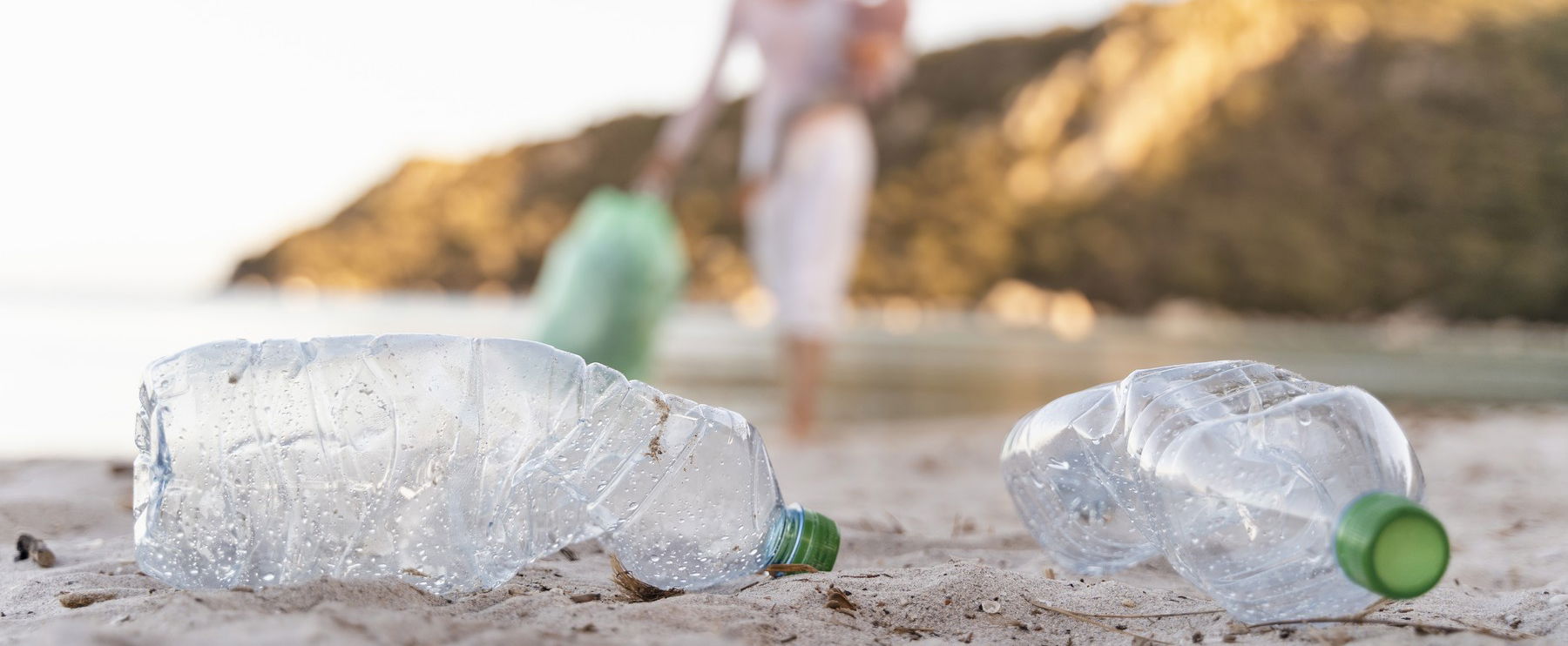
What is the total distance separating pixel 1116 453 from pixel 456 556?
95 centimetres

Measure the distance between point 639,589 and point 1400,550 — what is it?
36.3 inches

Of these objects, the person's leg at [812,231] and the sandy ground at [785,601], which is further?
the person's leg at [812,231]

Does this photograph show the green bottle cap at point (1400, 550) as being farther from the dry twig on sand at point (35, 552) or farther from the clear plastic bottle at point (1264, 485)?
the dry twig on sand at point (35, 552)

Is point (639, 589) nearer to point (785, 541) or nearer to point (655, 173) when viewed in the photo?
point (785, 541)

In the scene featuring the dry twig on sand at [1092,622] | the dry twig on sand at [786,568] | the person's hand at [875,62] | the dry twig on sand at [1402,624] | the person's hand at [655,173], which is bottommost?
the dry twig on sand at [1092,622]

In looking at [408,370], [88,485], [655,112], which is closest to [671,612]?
[408,370]

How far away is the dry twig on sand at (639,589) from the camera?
1367 millimetres

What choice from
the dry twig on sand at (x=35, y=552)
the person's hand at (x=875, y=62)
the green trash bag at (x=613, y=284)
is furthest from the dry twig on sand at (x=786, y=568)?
the person's hand at (x=875, y=62)

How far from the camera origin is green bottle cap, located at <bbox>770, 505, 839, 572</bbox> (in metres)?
1.45

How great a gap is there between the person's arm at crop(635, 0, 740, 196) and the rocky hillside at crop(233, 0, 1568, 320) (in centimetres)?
2578

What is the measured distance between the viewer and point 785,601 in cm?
131

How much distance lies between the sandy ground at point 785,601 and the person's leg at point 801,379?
2115mm

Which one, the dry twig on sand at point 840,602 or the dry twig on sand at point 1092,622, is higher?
the dry twig on sand at point 840,602

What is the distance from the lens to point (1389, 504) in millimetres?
1025
